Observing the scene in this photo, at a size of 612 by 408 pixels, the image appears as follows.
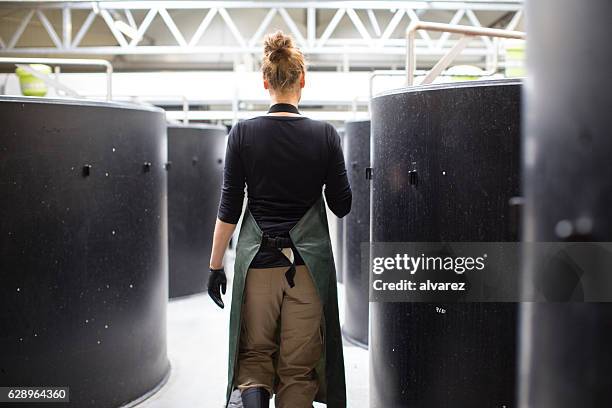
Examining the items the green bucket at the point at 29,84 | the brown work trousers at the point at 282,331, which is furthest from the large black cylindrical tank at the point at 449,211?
the green bucket at the point at 29,84

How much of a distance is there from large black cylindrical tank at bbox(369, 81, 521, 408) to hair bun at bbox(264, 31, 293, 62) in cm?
58

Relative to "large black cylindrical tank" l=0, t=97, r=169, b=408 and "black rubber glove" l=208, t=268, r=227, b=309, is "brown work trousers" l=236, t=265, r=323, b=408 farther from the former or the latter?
"large black cylindrical tank" l=0, t=97, r=169, b=408

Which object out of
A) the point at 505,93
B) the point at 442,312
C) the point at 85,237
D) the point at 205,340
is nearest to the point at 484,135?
the point at 505,93

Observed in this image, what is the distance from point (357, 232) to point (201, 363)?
58.1 inches

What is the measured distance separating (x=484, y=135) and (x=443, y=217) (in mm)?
357

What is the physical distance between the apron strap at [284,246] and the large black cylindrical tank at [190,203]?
421 centimetres

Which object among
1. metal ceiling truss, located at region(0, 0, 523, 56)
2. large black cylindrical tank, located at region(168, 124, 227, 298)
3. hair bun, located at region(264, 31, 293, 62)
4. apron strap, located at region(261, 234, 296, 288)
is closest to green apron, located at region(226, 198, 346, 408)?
apron strap, located at region(261, 234, 296, 288)

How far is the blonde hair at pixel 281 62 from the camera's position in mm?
2359

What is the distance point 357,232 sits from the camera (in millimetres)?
4961

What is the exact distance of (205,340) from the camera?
504 centimetres

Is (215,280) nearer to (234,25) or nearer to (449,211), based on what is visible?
(449,211)

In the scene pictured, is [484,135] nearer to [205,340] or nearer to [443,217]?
[443,217]

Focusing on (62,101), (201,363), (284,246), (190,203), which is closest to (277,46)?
(284,246)

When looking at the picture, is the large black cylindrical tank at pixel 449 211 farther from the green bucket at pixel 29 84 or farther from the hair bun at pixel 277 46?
the green bucket at pixel 29 84
